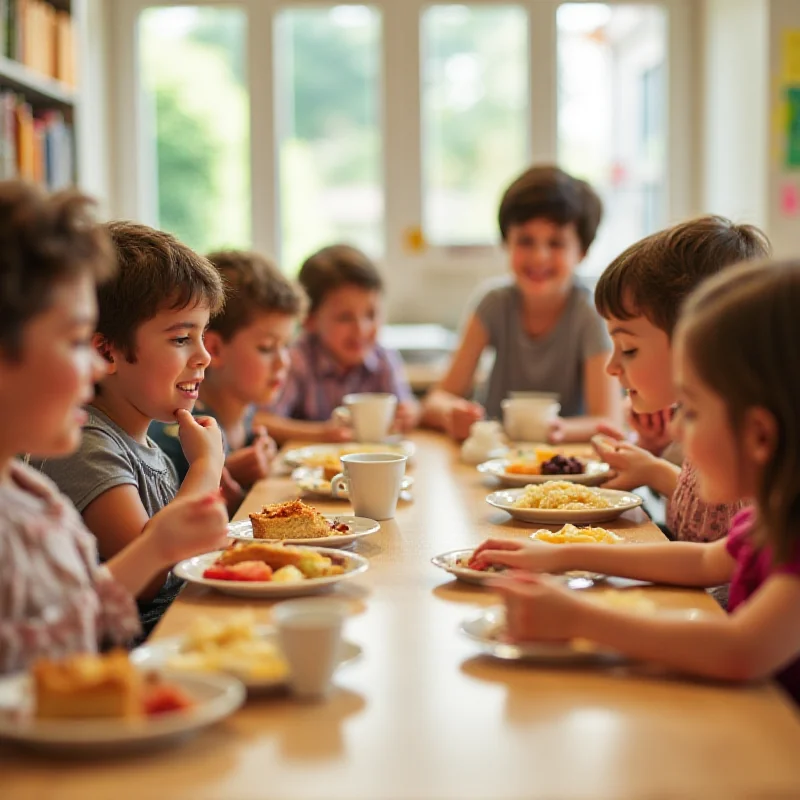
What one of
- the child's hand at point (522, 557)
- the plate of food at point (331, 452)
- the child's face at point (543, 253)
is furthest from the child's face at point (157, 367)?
the child's face at point (543, 253)

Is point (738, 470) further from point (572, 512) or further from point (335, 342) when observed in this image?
point (335, 342)

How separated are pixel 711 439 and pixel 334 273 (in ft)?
6.81

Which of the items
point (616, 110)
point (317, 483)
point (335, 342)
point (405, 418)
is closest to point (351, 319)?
point (335, 342)

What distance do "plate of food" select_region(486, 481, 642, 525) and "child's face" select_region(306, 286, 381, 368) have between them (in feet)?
4.35

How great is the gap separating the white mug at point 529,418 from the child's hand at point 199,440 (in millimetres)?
1087

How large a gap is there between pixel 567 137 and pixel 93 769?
164 inches

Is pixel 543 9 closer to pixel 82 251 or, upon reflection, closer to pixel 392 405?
pixel 392 405

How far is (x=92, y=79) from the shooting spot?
14.2 feet

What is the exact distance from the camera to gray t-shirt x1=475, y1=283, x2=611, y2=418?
122 inches

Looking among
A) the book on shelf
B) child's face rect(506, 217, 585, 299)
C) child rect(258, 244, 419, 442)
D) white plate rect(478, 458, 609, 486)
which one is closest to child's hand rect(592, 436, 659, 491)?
white plate rect(478, 458, 609, 486)

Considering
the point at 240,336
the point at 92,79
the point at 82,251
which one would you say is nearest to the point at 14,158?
the point at 92,79

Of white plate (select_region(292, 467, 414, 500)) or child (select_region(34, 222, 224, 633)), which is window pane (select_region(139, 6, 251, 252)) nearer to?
white plate (select_region(292, 467, 414, 500))

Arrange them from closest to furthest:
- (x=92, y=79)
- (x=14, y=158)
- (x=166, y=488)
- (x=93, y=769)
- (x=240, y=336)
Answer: (x=93, y=769)
(x=166, y=488)
(x=240, y=336)
(x=14, y=158)
(x=92, y=79)

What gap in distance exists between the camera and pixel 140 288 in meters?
1.73
